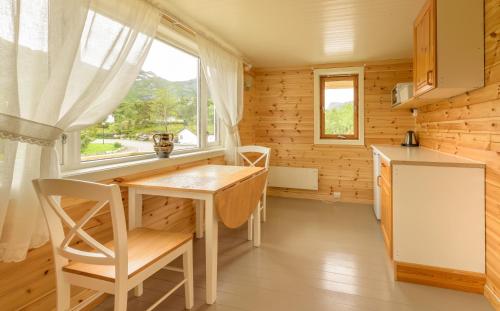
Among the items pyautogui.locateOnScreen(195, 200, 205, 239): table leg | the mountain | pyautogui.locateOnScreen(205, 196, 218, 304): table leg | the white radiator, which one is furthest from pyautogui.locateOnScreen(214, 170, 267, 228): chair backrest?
the white radiator

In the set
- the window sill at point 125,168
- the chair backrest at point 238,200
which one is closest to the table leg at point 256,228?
the chair backrest at point 238,200

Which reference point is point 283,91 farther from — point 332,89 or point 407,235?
point 407,235

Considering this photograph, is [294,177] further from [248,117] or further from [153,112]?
[153,112]

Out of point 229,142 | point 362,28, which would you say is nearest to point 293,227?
point 229,142

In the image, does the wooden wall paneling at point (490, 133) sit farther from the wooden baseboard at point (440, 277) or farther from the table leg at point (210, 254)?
the table leg at point (210, 254)

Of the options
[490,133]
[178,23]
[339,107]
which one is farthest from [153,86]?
[339,107]

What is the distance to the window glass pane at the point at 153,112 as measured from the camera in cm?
212

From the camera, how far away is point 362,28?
9.78ft

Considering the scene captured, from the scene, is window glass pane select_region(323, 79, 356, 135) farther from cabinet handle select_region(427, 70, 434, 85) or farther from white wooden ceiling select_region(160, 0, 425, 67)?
cabinet handle select_region(427, 70, 434, 85)

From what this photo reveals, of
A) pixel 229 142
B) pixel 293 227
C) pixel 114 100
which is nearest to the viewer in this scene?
pixel 114 100

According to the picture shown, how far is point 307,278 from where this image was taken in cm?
217

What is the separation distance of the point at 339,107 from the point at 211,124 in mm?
2090

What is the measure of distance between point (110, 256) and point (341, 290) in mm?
1531

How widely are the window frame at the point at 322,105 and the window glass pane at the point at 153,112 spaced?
208 centimetres
